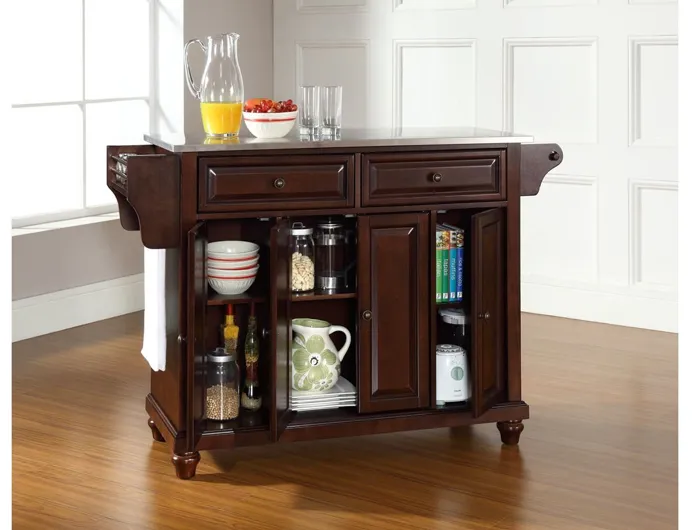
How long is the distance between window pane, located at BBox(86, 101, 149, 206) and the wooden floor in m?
1.32

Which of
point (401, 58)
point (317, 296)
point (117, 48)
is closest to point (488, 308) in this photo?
point (317, 296)

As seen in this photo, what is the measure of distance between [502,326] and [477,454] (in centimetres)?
37

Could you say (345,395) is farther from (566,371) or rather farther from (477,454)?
(566,371)

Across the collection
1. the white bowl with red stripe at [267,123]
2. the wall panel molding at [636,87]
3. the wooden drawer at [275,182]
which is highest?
the wall panel molding at [636,87]

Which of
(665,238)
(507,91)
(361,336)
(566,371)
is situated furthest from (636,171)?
(361,336)

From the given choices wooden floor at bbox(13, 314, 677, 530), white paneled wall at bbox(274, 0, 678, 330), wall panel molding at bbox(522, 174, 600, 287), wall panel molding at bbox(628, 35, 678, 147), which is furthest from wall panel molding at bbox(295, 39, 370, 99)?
wooden floor at bbox(13, 314, 677, 530)

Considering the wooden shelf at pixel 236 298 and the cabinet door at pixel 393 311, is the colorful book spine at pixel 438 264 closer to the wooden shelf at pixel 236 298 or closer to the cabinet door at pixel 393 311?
the cabinet door at pixel 393 311

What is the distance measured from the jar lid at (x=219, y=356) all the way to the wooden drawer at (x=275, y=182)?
1.26ft

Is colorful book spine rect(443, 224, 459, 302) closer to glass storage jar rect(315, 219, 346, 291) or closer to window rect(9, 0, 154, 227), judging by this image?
glass storage jar rect(315, 219, 346, 291)

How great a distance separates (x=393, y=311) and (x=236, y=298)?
429mm

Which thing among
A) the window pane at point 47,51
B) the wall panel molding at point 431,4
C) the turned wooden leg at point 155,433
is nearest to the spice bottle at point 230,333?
the turned wooden leg at point 155,433

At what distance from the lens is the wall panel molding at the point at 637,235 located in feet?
14.2

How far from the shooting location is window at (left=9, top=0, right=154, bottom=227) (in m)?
4.36

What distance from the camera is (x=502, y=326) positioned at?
283 cm
